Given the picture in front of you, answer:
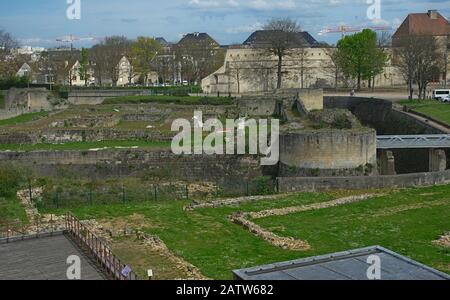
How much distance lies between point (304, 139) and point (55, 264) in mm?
16363

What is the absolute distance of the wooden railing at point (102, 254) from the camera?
36.6 feet

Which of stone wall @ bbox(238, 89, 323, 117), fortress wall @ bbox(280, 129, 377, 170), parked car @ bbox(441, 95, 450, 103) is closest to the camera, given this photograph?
fortress wall @ bbox(280, 129, 377, 170)

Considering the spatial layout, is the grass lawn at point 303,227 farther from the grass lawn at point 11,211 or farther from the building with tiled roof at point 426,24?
the building with tiled roof at point 426,24

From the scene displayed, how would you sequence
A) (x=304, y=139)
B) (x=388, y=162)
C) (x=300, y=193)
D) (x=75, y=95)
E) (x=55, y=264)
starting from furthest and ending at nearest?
(x=75, y=95)
(x=388, y=162)
(x=304, y=139)
(x=300, y=193)
(x=55, y=264)

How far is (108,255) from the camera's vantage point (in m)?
12.6

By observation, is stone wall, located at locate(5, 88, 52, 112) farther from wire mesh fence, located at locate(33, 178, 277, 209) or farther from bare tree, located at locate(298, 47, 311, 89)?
wire mesh fence, located at locate(33, 178, 277, 209)

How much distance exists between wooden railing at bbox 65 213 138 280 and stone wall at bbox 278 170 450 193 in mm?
10709

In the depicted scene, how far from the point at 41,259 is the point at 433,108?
3743cm

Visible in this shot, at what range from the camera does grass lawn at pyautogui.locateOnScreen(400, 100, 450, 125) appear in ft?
129

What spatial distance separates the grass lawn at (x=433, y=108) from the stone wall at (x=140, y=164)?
1408 cm

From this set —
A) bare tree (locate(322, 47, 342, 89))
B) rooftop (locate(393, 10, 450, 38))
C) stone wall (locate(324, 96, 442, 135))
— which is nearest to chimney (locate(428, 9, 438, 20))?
rooftop (locate(393, 10, 450, 38))
